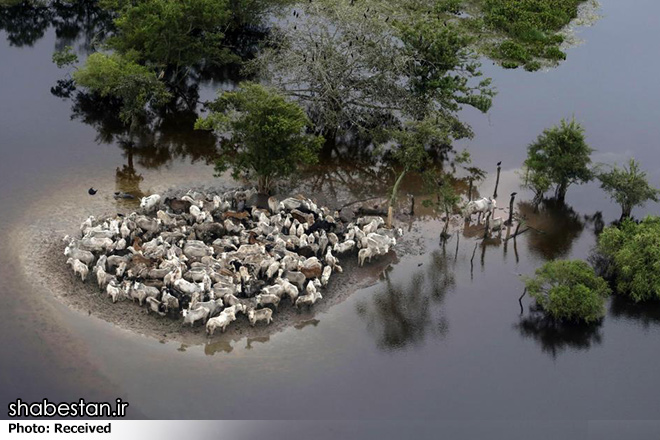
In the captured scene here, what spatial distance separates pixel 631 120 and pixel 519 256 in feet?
55.4

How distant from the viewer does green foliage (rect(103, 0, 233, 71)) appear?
4703 centimetres

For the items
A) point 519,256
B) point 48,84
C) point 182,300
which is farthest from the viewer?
point 48,84

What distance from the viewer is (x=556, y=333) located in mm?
32625

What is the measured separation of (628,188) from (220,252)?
1819 centimetres

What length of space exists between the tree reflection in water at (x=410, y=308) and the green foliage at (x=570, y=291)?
349cm

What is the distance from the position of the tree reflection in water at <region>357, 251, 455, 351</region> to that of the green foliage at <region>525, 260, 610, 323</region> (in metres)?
3.49

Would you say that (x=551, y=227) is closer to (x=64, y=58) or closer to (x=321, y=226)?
(x=321, y=226)

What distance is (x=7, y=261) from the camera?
113 ft

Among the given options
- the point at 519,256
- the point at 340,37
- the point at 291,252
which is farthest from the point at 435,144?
the point at 291,252

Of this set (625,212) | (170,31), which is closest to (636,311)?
(625,212)

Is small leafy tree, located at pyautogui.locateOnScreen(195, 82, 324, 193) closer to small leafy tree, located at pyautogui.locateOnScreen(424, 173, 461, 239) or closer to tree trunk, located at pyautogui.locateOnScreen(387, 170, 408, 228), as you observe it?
tree trunk, located at pyautogui.locateOnScreen(387, 170, 408, 228)

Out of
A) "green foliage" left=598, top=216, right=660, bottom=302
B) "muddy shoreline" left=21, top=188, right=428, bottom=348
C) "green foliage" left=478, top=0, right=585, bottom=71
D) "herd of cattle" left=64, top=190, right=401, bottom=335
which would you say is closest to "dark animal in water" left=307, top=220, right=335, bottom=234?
"herd of cattle" left=64, top=190, right=401, bottom=335

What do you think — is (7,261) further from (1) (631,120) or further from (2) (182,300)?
(1) (631,120)

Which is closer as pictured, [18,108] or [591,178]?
[591,178]
